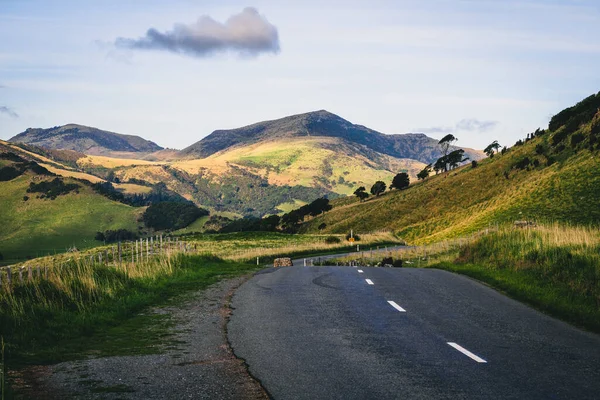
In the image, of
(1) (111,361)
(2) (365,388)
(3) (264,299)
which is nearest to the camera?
(2) (365,388)

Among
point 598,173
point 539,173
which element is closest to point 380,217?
point 539,173

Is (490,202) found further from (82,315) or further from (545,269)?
(82,315)

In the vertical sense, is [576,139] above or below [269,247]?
above

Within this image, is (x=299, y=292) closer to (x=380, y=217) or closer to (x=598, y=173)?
(x=598, y=173)

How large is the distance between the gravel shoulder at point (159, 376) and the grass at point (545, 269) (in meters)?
7.79

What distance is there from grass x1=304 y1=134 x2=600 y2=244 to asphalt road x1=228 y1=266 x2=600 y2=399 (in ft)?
180

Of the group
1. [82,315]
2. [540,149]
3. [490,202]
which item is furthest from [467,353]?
[540,149]

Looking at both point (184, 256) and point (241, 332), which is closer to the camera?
point (241, 332)

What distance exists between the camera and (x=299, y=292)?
1827 centimetres

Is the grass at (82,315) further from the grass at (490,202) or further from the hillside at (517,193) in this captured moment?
the hillside at (517,193)

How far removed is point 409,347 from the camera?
33.7 feet

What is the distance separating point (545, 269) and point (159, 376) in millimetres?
14317

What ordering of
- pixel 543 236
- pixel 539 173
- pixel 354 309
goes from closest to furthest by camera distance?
1. pixel 354 309
2. pixel 543 236
3. pixel 539 173

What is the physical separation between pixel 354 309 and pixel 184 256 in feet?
56.2
